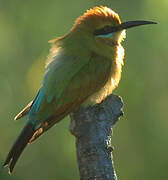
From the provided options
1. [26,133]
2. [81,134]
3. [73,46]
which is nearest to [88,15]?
[73,46]

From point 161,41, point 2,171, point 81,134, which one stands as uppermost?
point 161,41

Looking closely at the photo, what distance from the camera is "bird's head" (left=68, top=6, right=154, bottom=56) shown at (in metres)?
3.93

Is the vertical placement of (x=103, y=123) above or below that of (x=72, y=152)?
below

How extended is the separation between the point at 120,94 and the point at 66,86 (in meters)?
0.99

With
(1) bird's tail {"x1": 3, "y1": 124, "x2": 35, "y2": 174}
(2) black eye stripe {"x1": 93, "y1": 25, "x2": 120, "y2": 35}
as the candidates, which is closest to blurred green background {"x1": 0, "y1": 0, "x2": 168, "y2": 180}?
(2) black eye stripe {"x1": 93, "y1": 25, "x2": 120, "y2": 35}

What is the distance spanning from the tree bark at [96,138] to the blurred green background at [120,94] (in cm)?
132

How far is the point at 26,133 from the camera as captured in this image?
3.40m

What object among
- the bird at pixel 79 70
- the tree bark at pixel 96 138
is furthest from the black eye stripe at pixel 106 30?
the tree bark at pixel 96 138

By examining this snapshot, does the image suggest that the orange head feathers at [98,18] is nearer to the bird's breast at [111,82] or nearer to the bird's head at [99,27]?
the bird's head at [99,27]

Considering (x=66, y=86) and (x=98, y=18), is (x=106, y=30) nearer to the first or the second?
(x=98, y=18)

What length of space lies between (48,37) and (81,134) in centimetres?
208

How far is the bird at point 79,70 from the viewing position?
3596 millimetres

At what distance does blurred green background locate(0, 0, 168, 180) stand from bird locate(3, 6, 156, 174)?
2.22 ft

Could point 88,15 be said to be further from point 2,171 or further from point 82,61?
point 2,171
